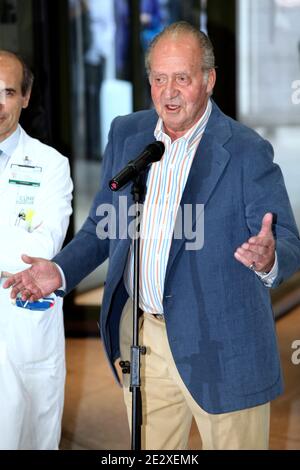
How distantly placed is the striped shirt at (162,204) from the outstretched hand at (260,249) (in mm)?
340

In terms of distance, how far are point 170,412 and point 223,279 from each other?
0.45m

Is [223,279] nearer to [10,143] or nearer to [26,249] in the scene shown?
[26,249]

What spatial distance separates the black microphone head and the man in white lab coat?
0.56m

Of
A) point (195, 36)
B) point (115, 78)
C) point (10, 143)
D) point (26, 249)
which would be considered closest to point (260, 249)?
point (195, 36)

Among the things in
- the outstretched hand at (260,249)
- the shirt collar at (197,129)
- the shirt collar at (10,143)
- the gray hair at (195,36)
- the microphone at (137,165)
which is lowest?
the outstretched hand at (260,249)

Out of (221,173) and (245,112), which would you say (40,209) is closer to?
(221,173)

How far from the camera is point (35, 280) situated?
1986 millimetres

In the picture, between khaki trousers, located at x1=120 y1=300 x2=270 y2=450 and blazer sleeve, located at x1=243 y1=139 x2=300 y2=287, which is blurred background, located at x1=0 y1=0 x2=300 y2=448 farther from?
blazer sleeve, located at x1=243 y1=139 x2=300 y2=287

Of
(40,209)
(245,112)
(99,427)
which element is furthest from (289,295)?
(40,209)

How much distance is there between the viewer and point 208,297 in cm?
195

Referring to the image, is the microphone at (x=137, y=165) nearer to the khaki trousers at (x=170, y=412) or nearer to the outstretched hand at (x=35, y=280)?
the outstretched hand at (x=35, y=280)

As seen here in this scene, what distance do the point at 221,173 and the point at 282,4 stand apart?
2.57 m

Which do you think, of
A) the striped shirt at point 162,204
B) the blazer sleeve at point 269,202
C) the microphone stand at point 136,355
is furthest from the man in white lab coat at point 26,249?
the blazer sleeve at point 269,202

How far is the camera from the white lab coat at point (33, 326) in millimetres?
2305
